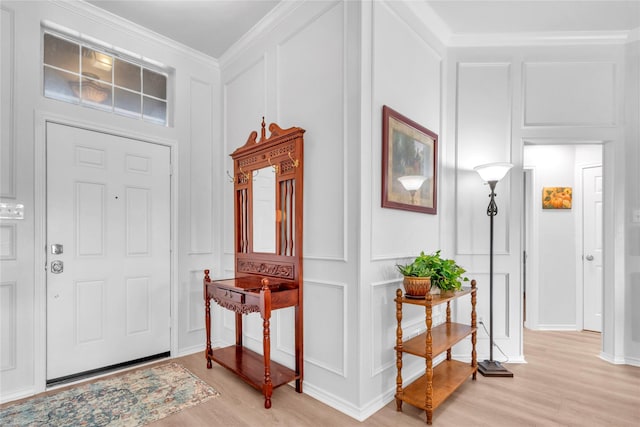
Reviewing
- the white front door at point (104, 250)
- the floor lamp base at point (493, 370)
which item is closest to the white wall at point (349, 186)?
the floor lamp base at point (493, 370)

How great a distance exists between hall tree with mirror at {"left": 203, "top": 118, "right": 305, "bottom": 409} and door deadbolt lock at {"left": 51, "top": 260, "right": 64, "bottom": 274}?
3.70 ft

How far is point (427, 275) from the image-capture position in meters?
2.38

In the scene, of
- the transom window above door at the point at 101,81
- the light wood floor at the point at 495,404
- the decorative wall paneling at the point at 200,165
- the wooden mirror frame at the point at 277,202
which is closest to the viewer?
the light wood floor at the point at 495,404

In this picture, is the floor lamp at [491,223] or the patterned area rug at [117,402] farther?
the floor lamp at [491,223]

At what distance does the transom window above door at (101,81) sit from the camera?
2.83 metres

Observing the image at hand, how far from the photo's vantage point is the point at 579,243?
422 cm

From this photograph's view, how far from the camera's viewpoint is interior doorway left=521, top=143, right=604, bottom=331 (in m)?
4.16

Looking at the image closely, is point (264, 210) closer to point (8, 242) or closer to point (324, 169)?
point (324, 169)

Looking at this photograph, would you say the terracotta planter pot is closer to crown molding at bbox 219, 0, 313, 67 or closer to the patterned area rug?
the patterned area rug

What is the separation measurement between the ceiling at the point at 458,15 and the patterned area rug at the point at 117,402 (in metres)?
3.10

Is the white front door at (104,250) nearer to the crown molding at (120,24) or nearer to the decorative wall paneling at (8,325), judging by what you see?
the decorative wall paneling at (8,325)

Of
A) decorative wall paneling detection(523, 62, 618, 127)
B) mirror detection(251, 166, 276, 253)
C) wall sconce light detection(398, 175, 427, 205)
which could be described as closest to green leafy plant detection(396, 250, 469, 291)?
wall sconce light detection(398, 175, 427, 205)

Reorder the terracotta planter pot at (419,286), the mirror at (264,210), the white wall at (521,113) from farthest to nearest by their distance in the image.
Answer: the white wall at (521,113), the mirror at (264,210), the terracotta planter pot at (419,286)

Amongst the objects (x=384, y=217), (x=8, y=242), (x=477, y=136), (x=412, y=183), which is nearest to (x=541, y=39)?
(x=477, y=136)
